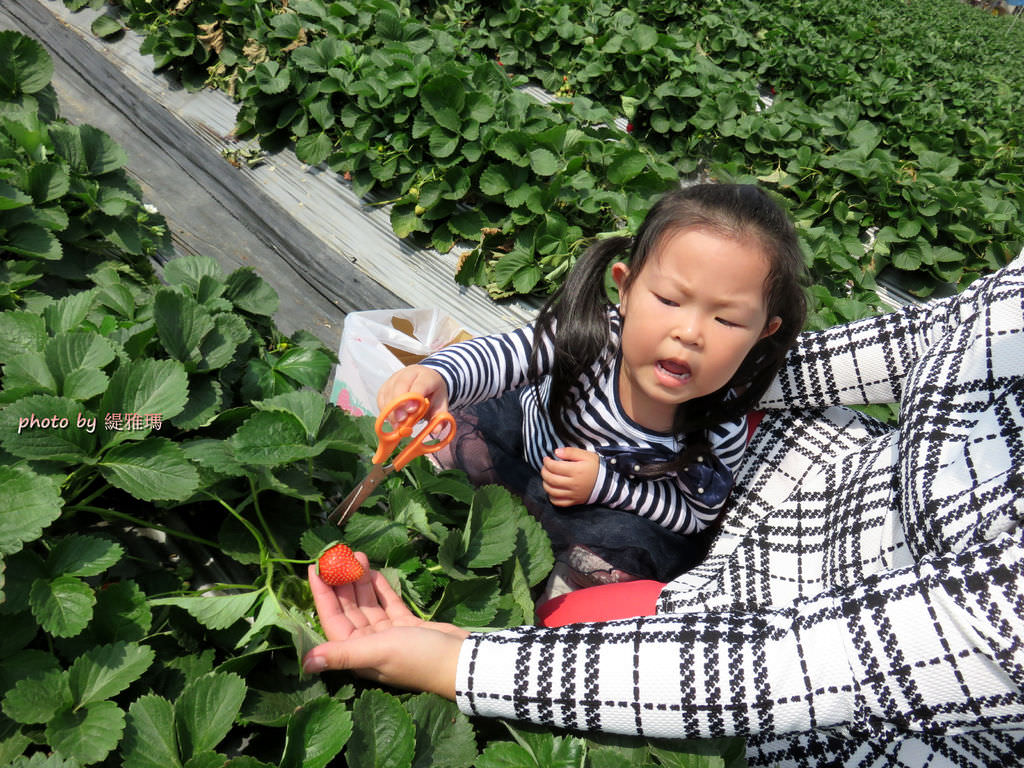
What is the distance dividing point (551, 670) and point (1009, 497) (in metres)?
0.57

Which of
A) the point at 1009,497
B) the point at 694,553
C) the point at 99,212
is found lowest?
the point at 694,553

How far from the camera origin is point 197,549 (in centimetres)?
123

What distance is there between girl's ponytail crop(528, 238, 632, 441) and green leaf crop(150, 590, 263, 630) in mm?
842

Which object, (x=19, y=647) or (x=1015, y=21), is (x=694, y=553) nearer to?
(x=19, y=647)

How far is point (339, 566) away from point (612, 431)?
2.62 ft

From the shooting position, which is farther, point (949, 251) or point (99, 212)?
point (949, 251)

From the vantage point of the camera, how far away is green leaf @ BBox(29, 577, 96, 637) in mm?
924

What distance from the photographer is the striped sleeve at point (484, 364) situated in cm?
155

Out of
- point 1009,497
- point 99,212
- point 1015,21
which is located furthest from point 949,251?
point 1015,21

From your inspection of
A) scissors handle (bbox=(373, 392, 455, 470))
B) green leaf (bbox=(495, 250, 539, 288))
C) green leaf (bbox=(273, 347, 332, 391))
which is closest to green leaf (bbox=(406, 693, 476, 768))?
scissors handle (bbox=(373, 392, 455, 470))

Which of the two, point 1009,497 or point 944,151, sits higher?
point 1009,497

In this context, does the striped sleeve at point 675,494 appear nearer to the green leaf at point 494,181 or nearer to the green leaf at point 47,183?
the green leaf at point 47,183


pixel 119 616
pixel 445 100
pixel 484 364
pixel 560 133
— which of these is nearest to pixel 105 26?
pixel 445 100

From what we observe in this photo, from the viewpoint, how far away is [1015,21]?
578 inches
